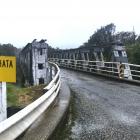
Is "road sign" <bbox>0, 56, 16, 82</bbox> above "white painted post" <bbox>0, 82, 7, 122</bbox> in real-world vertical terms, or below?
above

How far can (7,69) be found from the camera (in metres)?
7.11

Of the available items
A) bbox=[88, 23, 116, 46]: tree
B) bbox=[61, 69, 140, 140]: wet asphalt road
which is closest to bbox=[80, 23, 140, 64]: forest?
bbox=[88, 23, 116, 46]: tree

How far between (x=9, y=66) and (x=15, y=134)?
120 centimetres

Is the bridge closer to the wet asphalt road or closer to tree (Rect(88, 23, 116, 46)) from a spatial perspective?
the wet asphalt road

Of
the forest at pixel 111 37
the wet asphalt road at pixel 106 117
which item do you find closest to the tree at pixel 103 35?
the forest at pixel 111 37

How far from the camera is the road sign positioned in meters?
7.08

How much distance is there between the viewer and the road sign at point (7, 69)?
7.08 m

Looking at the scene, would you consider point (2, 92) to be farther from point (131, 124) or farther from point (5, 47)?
point (5, 47)

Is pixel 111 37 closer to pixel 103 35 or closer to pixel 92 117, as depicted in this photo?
pixel 103 35

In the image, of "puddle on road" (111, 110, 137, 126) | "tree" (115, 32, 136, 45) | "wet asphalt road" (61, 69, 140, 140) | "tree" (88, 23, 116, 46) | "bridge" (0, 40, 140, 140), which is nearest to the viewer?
"bridge" (0, 40, 140, 140)

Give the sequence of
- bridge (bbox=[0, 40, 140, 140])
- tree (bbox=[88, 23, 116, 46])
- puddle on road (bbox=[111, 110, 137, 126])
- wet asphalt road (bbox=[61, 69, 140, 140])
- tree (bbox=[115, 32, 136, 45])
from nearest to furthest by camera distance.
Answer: bridge (bbox=[0, 40, 140, 140]) < wet asphalt road (bbox=[61, 69, 140, 140]) < puddle on road (bbox=[111, 110, 137, 126]) < tree (bbox=[88, 23, 116, 46]) < tree (bbox=[115, 32, 136, 45])

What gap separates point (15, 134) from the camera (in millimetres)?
6648

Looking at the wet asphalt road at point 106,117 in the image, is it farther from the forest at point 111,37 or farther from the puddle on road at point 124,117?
the forest at point 111,37

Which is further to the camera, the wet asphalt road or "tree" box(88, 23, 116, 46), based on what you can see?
"tree" box(88, 23, 116, 46)
